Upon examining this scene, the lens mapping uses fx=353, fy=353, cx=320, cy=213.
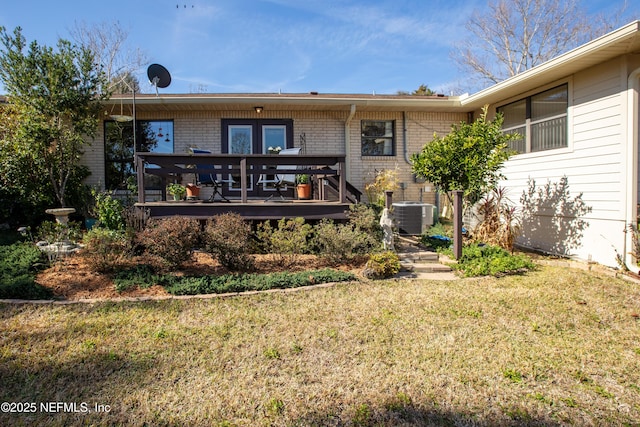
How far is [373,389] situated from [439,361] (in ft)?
2.29

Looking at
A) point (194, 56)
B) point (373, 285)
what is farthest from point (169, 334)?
point (194, 56)

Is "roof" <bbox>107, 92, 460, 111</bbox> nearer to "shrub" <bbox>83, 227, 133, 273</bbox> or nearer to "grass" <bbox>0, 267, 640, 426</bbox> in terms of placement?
"shrub" <bbox>83, 227, 133, 273</bbox>

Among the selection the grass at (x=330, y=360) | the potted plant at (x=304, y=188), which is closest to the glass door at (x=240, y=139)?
the potted plant at (x=304, y=188)

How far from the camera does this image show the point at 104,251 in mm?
4691

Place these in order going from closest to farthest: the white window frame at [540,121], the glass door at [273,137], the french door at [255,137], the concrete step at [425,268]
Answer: the concrete step at [425,268] < the white window frame at [540,121] < the french door at [255,137] < the glass door at [273,137]

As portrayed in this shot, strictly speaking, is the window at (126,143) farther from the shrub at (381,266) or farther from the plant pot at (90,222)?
the shrub at (381,266)

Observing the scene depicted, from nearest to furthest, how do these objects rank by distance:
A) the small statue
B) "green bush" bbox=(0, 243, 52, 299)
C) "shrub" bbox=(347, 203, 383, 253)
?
"green bush" bbox=(0, 243, 52, 299) < "shrub" bbox=(347, 203, 383, 253) < the small statue

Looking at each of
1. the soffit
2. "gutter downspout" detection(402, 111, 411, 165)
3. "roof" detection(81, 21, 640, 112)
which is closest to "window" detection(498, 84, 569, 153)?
"roof" detection(81, 21, 640, 112)

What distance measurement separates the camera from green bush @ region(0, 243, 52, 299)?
4.05 meters

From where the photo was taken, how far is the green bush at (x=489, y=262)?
17.4ft

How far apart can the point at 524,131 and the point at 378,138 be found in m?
3.45

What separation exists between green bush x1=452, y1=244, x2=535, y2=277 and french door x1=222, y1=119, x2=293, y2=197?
518 cm

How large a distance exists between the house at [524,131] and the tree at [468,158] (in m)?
1.26

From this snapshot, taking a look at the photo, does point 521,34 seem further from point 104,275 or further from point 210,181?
point 104,275
